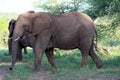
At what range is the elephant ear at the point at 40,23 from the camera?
39.1ft

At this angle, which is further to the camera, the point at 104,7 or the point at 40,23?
the point at 104,7

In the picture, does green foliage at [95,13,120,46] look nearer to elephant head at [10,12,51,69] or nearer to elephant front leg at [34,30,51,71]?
elephant head at [10,12,51,69]

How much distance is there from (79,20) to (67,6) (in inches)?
311

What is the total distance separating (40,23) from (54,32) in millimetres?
610

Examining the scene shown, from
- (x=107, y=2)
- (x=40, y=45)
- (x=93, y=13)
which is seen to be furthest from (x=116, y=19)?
(x=40, y=45)

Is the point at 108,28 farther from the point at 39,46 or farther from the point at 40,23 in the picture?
the point at 39,46

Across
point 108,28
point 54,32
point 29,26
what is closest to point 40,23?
point 29,26

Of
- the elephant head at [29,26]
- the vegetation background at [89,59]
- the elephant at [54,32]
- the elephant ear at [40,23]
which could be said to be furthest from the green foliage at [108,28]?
the elephant head at [29,26]

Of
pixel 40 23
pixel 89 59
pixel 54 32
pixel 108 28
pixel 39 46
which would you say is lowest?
pixel 89 59

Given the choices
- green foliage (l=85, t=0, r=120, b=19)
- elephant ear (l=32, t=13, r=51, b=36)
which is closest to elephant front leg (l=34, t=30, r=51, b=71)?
elephant ear (l=32, t=13, r=51, b=36)

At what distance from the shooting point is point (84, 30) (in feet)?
41.6

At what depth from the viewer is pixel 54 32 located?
12273mm

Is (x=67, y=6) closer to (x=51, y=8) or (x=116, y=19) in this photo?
(x=51, y=8)

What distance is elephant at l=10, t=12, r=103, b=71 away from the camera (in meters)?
11.9
